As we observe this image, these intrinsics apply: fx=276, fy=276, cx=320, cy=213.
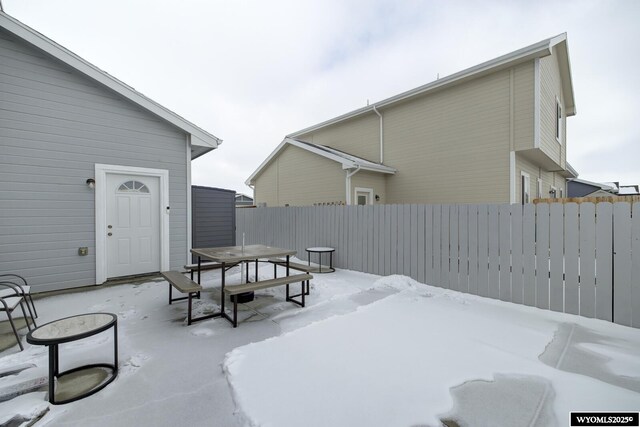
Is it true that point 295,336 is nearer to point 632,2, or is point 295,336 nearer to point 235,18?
point 235,18

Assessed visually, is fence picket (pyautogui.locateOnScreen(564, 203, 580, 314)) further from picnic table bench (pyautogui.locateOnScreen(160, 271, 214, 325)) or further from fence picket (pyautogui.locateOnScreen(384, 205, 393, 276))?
picnic table bench (pyautogui.locateOnScreen(160, 271, 214, 325))

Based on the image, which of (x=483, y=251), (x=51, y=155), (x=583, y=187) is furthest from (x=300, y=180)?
(x=583, y=187)

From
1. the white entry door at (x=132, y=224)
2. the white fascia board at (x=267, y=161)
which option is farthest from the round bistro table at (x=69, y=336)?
the white fascia board at (x=267, y=161)

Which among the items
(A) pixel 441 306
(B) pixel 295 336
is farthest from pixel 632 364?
(B) pixel 295 336

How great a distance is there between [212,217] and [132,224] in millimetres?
2297

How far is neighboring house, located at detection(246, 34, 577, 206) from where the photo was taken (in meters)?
8.15

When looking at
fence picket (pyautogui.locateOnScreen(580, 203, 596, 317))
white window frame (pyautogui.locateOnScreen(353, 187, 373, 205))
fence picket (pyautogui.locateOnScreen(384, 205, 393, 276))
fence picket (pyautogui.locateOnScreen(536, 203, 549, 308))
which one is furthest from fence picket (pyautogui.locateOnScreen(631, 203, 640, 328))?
white window frame (pyautogui.locateOnScreen(353, 187, 373, 205))

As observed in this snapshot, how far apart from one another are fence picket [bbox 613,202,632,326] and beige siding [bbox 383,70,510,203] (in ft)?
17.1

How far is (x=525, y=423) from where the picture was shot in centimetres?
188

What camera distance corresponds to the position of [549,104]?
30.1ft

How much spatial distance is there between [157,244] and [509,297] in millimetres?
7164

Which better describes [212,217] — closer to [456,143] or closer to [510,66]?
[456,143]

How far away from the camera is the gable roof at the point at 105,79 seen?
16.0ft

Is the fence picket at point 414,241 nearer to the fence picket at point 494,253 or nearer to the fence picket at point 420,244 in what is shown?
the fence picket at point 420,244
